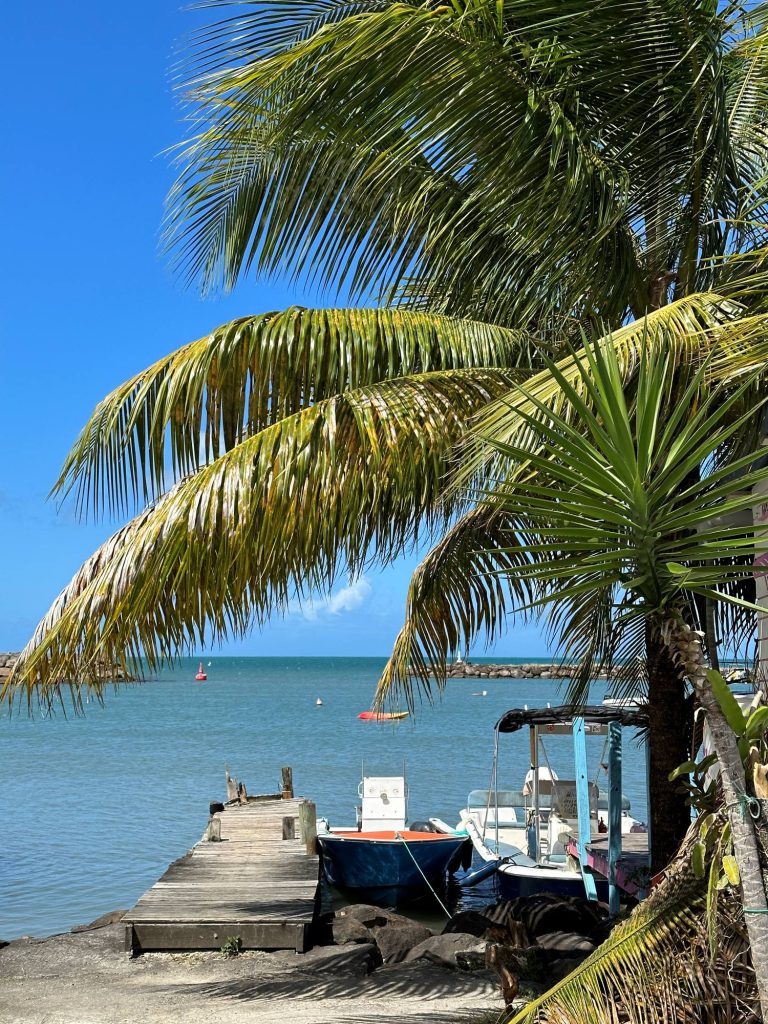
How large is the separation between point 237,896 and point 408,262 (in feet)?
26.8

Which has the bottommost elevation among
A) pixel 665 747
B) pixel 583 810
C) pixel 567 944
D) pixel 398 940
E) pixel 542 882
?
pixel 542 882

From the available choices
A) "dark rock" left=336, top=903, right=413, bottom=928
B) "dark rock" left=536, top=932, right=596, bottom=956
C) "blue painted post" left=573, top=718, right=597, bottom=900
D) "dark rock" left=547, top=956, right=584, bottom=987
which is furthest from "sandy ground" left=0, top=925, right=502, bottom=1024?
"blue painted post" left=573, top=718, right=597, bottom=900

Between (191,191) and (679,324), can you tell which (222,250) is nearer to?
(191,191)

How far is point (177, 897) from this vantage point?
12516 millimetres

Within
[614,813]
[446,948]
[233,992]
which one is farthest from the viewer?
[614,813]

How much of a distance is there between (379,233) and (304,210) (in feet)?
2.06

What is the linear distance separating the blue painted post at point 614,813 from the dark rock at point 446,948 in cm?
181

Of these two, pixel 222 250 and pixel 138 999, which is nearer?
pixel 222 250

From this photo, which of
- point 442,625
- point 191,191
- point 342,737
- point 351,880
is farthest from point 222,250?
point 342,737

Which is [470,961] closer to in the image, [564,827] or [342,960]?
[342,960]

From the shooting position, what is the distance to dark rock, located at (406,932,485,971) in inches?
425

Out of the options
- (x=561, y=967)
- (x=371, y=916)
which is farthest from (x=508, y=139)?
(x=371, y=916)

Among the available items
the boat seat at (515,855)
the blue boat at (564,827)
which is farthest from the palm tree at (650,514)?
the boat seat at (515,855)

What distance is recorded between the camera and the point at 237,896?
500 inches
